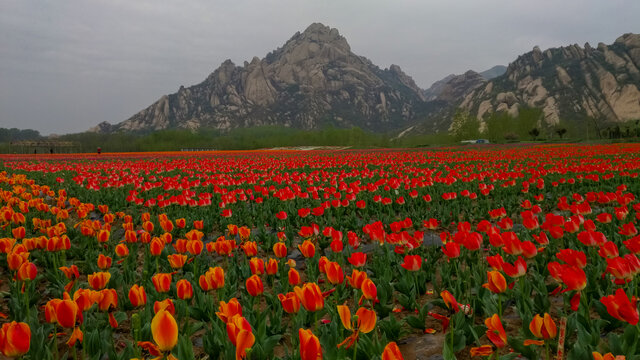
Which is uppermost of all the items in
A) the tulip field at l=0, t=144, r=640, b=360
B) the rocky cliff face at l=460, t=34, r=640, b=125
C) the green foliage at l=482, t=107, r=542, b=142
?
the rocky cliff face at l=460, t=34, r=640, b=125

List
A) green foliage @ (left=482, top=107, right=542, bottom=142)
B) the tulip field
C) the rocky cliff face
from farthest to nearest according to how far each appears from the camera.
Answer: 1. the rocky cliff face
2. green foliage @ (left=482, top=107, right=542, bottom=142)
3. the tulip field

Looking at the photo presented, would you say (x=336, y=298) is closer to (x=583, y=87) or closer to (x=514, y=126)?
(x=514, y=126)

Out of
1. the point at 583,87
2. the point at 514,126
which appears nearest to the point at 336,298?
the point at 514,126

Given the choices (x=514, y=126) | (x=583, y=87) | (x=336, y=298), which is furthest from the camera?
(x=583, y=87)

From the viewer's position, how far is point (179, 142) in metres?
111

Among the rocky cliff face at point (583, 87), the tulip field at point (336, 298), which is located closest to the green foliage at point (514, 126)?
the tulip field at point (336, 298)

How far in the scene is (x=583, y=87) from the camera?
17425 centimetres

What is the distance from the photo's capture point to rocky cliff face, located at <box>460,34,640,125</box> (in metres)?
164

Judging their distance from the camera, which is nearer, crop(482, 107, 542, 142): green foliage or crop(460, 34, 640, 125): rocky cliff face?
crop(482, 107, 542, 142): green foliage

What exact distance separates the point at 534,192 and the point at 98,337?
9471 millimetres

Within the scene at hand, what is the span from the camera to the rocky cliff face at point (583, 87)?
538ft

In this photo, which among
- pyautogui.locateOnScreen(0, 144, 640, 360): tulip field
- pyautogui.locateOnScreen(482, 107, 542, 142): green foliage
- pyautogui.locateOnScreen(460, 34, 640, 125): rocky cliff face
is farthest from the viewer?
pyautogui.locateOnScreen(460, 34, 640, 125): rocky cliff face

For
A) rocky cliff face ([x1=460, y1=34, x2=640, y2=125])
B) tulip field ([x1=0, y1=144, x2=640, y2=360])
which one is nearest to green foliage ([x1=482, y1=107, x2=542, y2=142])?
tulip field ([x1=0, y1=144, x2=640, y2=360])

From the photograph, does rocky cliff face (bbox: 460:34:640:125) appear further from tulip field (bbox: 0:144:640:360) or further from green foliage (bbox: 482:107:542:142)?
tulip field (bbox: 0:144:640:360)
